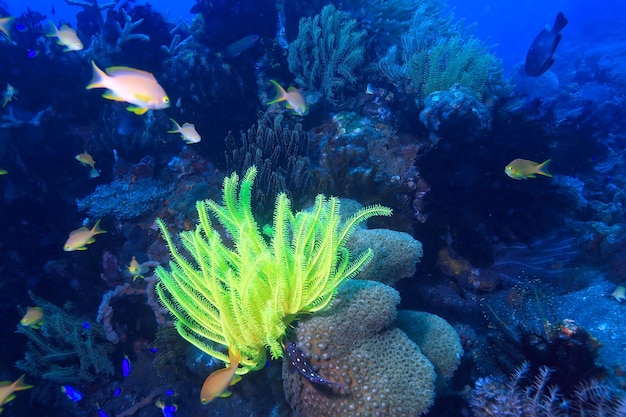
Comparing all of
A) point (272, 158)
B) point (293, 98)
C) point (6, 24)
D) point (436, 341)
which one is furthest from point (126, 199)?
point (436, 341)

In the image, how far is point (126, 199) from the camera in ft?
19.0

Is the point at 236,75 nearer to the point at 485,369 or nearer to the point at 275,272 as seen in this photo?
the point at 275,272

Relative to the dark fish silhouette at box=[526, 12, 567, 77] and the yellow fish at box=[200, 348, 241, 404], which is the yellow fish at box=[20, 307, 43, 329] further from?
the dark fish silhouette at box=[526, 12, 567, 77]

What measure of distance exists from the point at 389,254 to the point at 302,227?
4.92 feet

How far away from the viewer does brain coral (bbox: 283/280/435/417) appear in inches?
95.7

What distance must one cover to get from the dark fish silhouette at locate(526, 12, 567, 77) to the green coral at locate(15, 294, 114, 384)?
955cm

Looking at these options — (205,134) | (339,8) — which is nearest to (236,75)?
(205,134)

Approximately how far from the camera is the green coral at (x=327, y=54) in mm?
7023

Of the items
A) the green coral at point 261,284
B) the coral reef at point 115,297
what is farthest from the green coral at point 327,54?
the green coral at point 261,284

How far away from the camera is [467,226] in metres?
4.71

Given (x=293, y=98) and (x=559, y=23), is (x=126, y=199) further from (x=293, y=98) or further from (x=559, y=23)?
(x=559, y=23)

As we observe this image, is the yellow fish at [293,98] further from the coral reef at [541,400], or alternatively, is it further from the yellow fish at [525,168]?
the coral reef at [541,400]

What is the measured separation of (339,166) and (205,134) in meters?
2.85

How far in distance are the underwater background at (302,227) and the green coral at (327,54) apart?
50mm
